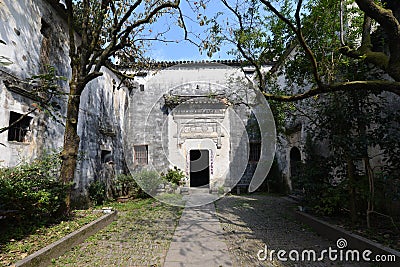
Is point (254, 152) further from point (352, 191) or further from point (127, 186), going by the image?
point (352, 191)

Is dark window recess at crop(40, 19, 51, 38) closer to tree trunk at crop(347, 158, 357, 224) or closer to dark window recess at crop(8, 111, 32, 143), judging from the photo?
dark window recess at crop(8, 111, 32, 143)

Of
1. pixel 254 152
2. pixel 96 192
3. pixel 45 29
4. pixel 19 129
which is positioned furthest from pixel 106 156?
pixel 254 152

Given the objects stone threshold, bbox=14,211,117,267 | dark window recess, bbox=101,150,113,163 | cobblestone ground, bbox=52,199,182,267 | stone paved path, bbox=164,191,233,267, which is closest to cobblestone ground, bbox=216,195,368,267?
stone paved path, bbox=164,191,233,267

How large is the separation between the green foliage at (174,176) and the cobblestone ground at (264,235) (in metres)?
2.96

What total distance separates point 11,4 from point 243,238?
557 cm

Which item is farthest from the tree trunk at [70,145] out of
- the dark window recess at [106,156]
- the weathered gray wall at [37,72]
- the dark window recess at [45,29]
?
the dark window recess at [106,156]

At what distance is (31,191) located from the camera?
343cm

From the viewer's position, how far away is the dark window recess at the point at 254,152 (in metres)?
10.1

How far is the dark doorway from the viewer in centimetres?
1074

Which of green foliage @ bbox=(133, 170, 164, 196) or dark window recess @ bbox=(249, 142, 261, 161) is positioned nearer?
green foliage @ bbox=(133, 170, 164, 196)

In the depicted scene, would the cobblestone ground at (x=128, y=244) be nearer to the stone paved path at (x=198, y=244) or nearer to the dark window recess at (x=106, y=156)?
the stone paved path at (x=198, y=244)

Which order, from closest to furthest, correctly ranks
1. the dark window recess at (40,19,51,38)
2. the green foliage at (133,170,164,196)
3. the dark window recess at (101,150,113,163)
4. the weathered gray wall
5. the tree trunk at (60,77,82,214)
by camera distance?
the weathered gray wall
the tree trunk at (60,77,82,214)
the dark window recess at (40,19,51,38)
the dark window recess at (101,150,113,163)
the green foliage at (133,170,164,196)

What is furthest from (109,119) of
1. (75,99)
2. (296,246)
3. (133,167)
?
(296,246)

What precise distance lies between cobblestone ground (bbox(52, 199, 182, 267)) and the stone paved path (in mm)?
151
